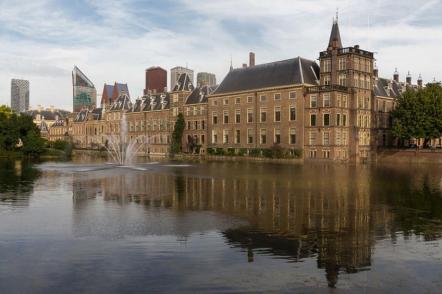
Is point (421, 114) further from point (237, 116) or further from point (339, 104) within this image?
point (237, 116)

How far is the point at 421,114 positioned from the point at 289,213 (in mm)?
56231

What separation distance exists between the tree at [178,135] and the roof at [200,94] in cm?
465

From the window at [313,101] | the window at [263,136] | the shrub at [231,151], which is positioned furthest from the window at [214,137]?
the window at [313,101]

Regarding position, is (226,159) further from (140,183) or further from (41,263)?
(41,263)

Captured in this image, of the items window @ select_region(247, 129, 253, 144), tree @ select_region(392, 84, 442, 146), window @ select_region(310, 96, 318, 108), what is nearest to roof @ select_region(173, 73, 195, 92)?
window @ select_region(247, 129, 253, 144)

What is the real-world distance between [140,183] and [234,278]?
25244 millimetres

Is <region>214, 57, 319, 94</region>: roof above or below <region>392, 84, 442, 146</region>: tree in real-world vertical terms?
above

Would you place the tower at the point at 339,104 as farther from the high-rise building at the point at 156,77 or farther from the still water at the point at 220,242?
the high-rise building at the point at 156,77

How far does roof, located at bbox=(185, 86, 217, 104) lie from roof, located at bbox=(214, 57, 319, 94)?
8.21m

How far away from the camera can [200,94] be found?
4040 inches

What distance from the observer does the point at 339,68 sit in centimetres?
7525

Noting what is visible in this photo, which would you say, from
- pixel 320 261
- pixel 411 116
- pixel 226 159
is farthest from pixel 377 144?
pixel 320 261

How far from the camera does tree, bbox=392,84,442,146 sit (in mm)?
69125

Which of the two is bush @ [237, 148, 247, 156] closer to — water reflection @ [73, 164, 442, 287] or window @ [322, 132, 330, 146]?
window @ [322, 132, 330, 146]
